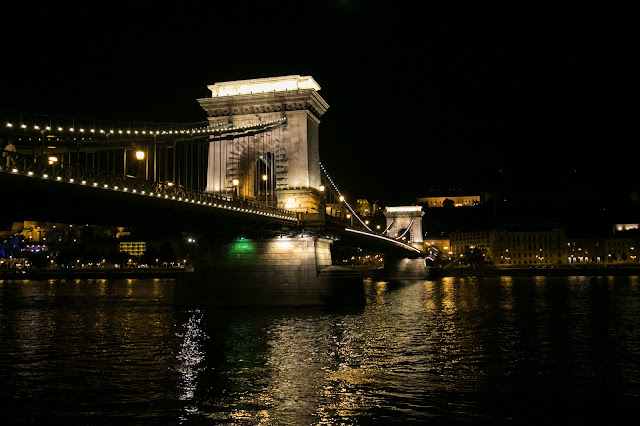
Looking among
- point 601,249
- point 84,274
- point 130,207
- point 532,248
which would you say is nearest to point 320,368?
point 130,207

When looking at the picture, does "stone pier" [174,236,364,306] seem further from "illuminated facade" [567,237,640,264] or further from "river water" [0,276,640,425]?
"illuminated facade" [567,237,640,264]

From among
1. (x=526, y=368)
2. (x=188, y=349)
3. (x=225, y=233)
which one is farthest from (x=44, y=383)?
(x=225, y=233)

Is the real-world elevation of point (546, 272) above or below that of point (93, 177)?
below

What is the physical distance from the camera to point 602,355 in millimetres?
19047

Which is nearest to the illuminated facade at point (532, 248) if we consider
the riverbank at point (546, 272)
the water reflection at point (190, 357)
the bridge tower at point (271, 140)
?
the riverbank at point (546, 272)

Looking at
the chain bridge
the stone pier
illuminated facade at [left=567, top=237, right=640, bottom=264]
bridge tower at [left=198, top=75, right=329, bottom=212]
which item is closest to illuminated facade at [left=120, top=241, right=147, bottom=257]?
illuminated facade at [left=567, top=237, right=640, bottom=264]

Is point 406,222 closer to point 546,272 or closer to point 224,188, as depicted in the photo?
point 546,272

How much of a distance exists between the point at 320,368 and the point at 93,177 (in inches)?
370

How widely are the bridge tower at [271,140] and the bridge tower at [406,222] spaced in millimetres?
50473

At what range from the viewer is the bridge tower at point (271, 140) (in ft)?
133

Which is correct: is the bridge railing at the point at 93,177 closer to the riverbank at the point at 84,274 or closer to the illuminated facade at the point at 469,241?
the riverbank at the point at 84,274

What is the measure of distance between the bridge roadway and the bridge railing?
0.08 ft

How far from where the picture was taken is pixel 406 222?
9144 cm

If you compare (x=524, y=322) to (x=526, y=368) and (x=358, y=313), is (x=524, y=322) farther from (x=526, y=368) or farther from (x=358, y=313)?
(x=526, y=368)
